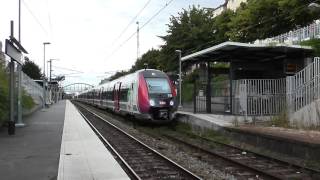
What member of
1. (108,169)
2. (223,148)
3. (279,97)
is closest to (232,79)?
(279,97)

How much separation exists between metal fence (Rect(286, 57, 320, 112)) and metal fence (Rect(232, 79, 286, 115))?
1.49 m

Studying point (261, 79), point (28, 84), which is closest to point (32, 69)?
point (28, 84)

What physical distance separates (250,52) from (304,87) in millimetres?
3915

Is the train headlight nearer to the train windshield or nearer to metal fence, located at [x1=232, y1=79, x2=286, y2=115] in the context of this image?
the train windshield

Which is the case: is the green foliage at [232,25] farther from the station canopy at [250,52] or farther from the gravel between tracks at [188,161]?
the gravel between tracks at [188,161]

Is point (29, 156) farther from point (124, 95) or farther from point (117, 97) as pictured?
point (117, 97)

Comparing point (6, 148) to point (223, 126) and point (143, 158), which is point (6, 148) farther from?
point (223, 126)

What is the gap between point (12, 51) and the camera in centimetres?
2189

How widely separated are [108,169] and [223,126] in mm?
9438

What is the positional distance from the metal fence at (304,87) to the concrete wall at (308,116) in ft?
1.86

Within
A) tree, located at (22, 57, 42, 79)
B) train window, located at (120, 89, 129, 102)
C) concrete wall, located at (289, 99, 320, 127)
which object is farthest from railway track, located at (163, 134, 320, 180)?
tree, located at (22, 57, 42, 79)

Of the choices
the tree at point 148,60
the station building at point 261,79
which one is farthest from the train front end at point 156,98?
the tree at point 148,60

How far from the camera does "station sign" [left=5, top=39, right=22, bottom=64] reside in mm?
20822

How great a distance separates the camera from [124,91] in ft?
111
